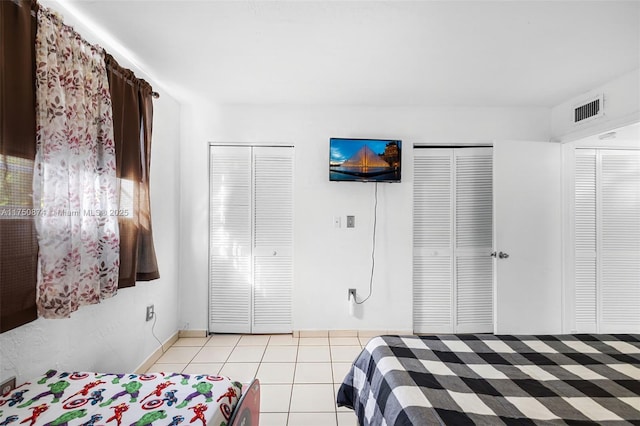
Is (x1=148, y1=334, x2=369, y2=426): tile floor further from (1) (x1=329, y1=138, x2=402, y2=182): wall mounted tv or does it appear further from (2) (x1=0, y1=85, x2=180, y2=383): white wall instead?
(1) (x1=329, y1=138, x2=402, y2=182): wall mounted tv

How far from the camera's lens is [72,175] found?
1.48m

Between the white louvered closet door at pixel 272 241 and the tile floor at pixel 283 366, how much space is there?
24 centimetres

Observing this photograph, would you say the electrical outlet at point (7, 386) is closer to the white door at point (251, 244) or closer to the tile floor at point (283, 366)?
the tile floor at point (283, 366)

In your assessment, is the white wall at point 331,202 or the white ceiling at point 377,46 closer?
the white ceiling at point 377,46

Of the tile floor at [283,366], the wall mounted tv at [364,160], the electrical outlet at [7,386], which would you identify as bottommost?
the tile floor at [283,366]

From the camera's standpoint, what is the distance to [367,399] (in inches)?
52.2

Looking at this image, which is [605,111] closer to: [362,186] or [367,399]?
[362,186]

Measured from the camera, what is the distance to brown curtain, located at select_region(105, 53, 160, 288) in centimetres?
190

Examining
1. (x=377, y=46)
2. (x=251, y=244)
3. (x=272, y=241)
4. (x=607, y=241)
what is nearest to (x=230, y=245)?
(x=251, y=244)

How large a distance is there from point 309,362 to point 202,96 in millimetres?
2731

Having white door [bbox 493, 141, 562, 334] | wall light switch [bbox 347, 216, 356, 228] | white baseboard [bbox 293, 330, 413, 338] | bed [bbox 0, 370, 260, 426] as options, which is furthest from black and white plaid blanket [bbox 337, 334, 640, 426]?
wall light switch [bbox 347, 216, 356, 228]

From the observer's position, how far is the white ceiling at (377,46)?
1.61 meters

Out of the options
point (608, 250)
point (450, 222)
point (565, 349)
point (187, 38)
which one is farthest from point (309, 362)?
point (608, 250)

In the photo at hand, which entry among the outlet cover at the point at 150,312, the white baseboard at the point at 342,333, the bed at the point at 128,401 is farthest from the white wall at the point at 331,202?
the bed at the point at 128,401
